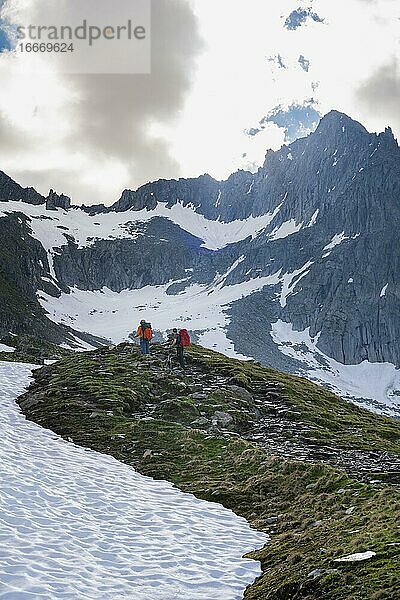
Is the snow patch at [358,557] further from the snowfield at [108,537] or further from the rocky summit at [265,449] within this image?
the snowfield at [108,537]

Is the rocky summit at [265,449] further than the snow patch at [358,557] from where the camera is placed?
Yes

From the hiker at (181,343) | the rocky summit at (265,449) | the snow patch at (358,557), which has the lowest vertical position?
the rocky summit at (265,449)

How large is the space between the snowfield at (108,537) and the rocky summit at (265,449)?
0.78m

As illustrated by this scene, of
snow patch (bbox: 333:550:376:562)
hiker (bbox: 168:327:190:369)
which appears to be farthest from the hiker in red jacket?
snow patch (bbox: 333:550:376:562)

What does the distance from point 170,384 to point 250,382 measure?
5280 millimetres

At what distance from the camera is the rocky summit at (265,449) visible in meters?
8.88

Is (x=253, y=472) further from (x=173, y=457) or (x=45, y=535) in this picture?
(x=45, y=535)

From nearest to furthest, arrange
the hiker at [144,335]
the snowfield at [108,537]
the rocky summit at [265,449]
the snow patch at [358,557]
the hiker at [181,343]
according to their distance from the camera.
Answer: the snow patch at [358,557] → the rocky summit at [265,449] → the snowfield at [108,537] → the hiker at [181,343] → the hiker at [144,335]

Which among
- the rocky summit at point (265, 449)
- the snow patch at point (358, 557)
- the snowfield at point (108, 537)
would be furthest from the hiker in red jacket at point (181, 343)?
the snow patch at point (358, 557)

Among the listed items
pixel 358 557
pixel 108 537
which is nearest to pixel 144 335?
pixel 108 537

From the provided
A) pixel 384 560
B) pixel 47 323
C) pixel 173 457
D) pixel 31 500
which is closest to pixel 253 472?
pixel 173 457

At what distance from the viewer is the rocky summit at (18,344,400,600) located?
29.1 feet

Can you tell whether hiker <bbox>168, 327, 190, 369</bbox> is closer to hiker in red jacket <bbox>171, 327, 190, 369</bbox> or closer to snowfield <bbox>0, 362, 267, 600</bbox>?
hiker in red jacket <bbox>171, 327, 190, 369</bbox>

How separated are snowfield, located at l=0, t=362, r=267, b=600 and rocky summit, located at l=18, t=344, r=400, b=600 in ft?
2.56
